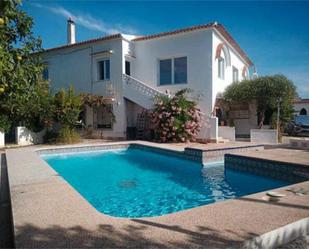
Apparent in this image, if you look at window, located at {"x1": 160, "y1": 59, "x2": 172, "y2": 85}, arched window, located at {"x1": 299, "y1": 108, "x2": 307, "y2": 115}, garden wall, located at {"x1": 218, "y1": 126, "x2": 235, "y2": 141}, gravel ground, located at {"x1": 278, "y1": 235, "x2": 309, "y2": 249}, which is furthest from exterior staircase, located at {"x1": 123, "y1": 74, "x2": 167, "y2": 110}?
arched window, located at {"x1": 299, "y1": 108, "x2": 307, "y2": 115}

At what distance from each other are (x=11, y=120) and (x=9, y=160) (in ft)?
27.2

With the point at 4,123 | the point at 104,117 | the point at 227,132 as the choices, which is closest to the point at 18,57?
the point at 4,123

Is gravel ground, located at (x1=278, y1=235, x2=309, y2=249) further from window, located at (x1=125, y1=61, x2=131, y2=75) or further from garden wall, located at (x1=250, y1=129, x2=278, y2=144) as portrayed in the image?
window, located at (x1=125, y1=61, x2=131, y2=75)

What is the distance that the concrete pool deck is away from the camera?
12.0 ft

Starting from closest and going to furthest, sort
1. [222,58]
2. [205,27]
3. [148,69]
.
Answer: [205,27], [222,58], [148,69]

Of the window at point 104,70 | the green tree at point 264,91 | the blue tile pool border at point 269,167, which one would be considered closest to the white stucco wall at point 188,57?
the green tree at point 264,91

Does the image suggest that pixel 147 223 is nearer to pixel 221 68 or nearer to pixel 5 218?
pixel 5 218

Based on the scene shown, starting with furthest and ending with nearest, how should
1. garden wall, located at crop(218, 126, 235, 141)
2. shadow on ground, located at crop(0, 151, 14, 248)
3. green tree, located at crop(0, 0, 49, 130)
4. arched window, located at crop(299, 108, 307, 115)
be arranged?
arched window, located at crop(299, 108, 307, 115)
garden wall, located at crop(218, 126, 235, 141)
shadow on ground, located at crop(0, 151, 14, 248)
green tree, located at crop(0, 0, 49, 130)

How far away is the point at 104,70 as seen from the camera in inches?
877

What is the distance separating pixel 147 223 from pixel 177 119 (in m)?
13.0

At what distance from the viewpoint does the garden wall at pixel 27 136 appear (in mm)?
17516

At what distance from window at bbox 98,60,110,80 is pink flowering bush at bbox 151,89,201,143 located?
21.3ft

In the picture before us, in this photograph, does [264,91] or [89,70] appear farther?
[89,70]

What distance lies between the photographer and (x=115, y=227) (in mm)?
4176
